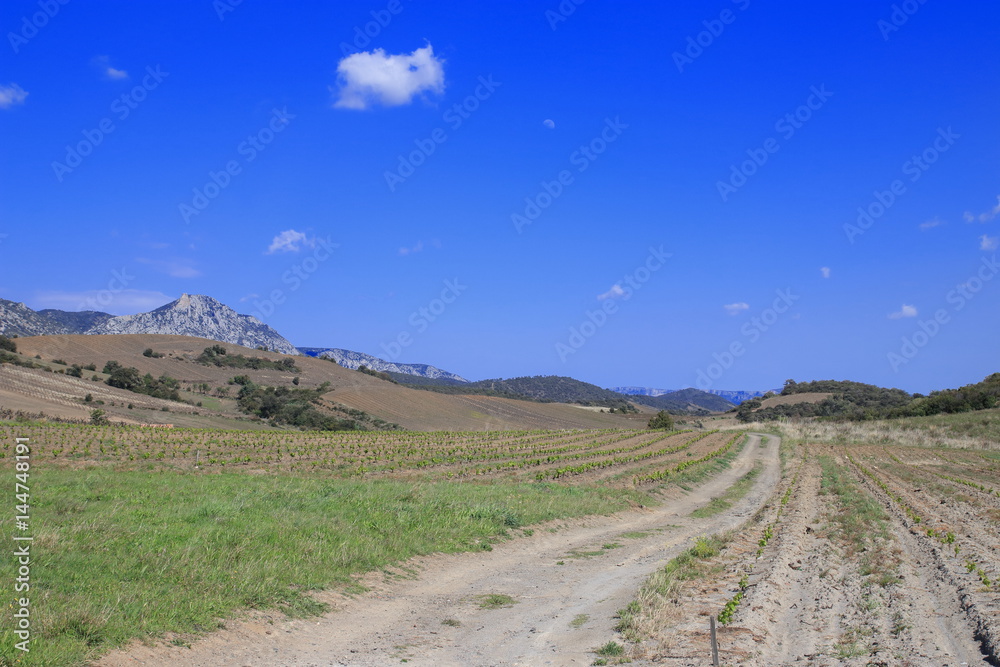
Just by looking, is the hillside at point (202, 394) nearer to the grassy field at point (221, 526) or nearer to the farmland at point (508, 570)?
the grassy field at point (221, 526)

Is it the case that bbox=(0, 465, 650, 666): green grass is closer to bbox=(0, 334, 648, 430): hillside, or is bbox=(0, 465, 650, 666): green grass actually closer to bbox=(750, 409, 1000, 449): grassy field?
bbox=(0, 334, 648, 430): hillside

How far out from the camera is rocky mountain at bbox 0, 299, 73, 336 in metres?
144

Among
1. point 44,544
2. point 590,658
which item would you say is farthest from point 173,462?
point 590,658

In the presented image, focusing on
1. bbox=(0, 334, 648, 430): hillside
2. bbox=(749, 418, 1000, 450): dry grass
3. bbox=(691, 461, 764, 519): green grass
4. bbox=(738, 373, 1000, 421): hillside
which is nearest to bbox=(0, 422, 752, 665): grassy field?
bbox=(691, 461, 764, 519): green grass

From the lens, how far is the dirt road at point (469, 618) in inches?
299

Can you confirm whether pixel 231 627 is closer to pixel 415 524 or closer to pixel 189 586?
pixel 189 586

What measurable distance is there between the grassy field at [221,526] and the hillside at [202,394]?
2764 cm

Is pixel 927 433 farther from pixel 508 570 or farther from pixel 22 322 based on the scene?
pixel 22 322

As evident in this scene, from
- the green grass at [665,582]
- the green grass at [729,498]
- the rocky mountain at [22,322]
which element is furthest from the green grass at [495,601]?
the rocky mountain at [22,322]

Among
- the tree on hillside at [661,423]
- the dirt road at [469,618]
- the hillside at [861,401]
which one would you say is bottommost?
the dirt road at [469,618]

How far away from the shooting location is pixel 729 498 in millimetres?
25484

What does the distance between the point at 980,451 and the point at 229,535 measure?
173 feet

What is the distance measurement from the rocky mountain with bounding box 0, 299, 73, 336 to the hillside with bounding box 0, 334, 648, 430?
192ft

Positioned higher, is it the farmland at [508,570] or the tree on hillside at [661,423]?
the tree on hillside at [661,423]
